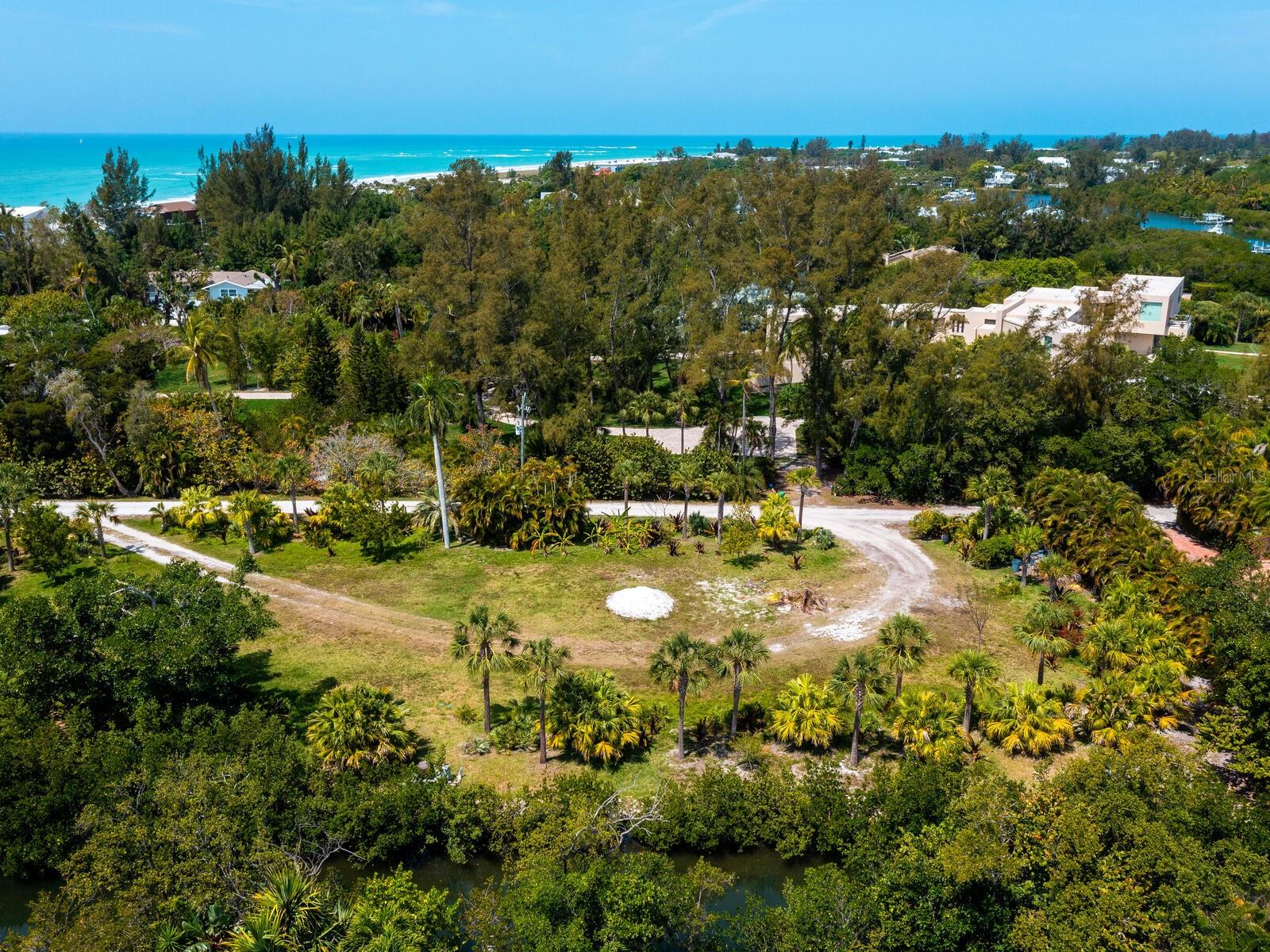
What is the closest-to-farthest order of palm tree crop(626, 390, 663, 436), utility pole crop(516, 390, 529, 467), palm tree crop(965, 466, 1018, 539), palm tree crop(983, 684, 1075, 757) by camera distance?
palm tree crop(983, 684, 1075, 757)
palm tree crop(965, 466, 1018, 539)
utility pole crop(516, 390, 529, 467)
palm tree crop(626, 390, 663, 436)

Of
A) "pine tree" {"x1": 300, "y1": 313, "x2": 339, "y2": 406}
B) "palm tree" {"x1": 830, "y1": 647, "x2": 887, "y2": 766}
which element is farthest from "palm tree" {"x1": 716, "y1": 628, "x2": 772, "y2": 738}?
"pine tree" {"x1": 300, "y1": 313, "x2": 339, "y2": 406}

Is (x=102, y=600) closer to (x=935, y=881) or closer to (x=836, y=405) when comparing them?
(x=935, y=881)

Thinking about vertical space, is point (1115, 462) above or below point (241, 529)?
above

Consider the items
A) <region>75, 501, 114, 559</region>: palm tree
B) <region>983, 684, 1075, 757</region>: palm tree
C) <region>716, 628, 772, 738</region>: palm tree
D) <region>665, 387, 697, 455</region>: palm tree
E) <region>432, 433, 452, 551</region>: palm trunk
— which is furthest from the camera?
<region>665, 387, 697, 455</region>: palm tree

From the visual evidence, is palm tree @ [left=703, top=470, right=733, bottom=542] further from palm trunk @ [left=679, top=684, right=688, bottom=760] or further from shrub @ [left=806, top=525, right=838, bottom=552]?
palm trunk @ [left=679, top=684, right=688, bottom=760]

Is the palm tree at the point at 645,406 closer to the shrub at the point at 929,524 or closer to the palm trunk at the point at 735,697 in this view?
the shrub at the point at 929,524

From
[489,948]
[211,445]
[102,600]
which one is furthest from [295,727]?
[211,445]

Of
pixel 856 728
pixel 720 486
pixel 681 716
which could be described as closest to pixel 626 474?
pixel 720 486
